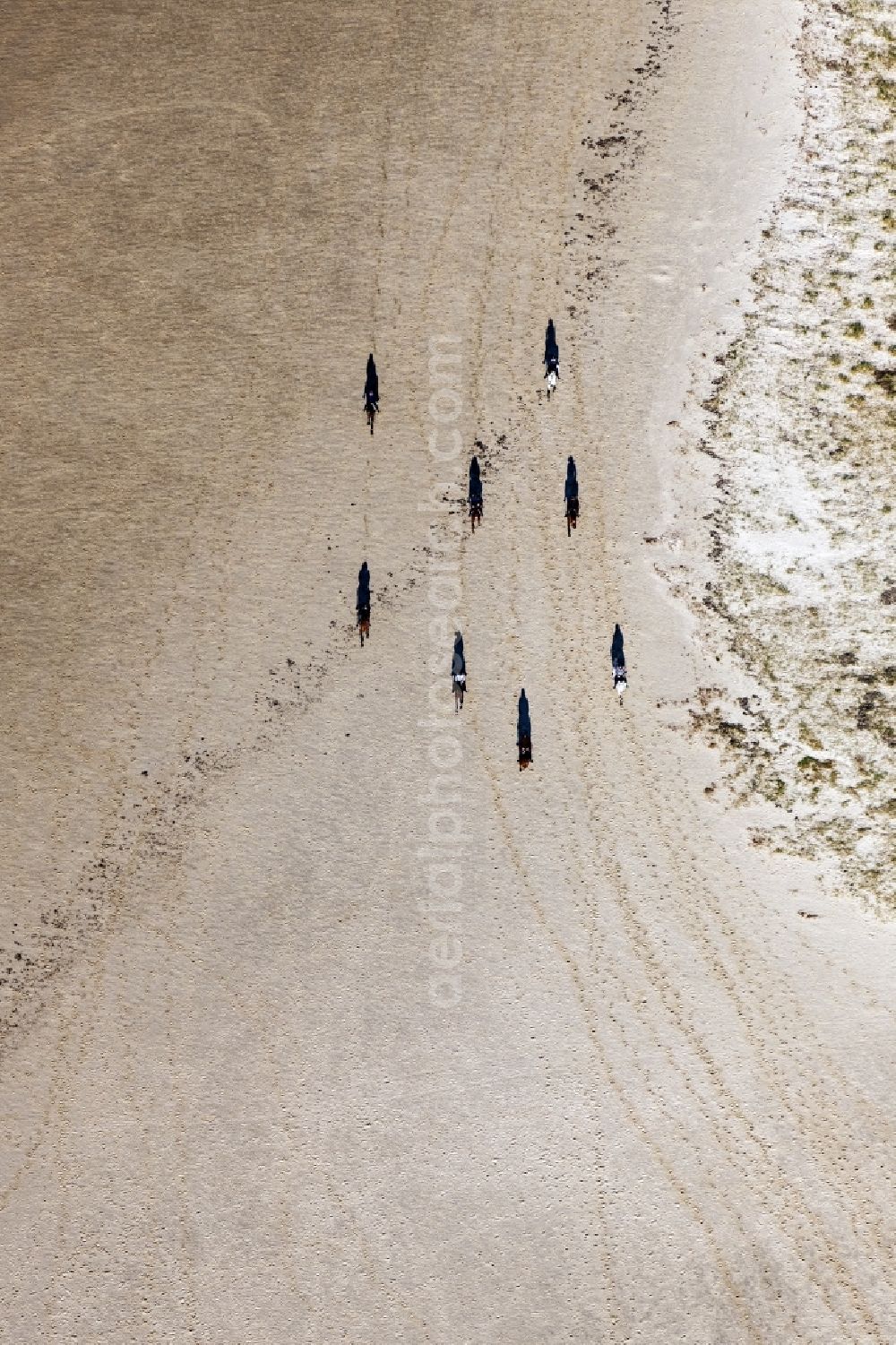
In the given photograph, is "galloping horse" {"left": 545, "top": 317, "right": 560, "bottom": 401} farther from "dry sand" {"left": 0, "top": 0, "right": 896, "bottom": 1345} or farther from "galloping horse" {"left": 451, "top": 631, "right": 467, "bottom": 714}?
"galloping horse" {"left": 451, "top": 631, "right": 467, "bottom": 714}

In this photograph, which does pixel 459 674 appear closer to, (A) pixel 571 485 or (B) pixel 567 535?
(B) pixel 567 535

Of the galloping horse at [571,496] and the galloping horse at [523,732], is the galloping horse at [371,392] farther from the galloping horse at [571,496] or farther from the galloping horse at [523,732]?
the galloping horse at [523,732]

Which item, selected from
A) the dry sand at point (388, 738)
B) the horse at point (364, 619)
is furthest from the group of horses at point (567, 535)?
the dry sand at point (388, 738)

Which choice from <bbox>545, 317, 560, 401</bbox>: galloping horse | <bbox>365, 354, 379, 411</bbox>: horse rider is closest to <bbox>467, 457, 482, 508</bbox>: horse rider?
<bbox>545, 317, 560, 401</bbox>: galloping horse

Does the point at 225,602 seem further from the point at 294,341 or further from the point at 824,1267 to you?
the point at 824,1267

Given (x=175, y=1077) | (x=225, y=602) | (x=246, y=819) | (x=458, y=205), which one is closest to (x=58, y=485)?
(x=225, y=602)

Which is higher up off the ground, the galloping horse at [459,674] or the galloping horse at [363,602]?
the galloping horse at [363,602]

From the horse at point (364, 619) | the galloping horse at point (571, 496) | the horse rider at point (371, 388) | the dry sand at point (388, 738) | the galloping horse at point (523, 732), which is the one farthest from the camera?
the horse rider at point (371, 388)

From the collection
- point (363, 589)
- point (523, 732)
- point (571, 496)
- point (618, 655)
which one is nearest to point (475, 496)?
point (571, 496)
